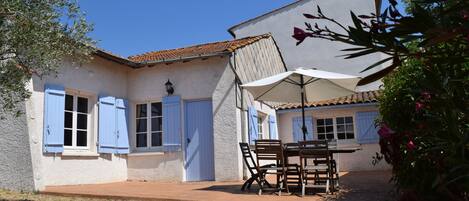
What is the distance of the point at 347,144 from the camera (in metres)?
14.5

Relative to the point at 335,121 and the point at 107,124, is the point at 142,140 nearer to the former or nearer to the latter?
the point at 107,124

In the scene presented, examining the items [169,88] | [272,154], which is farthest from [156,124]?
[272,154]

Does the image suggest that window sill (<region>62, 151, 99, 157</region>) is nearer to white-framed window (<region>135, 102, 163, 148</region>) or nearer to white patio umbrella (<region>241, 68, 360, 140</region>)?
white-framed window (<region>135, 102, 163, 148</region>)

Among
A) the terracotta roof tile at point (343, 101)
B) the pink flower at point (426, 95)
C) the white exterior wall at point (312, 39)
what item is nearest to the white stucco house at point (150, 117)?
the terracotta roof tile at point (343, 101)

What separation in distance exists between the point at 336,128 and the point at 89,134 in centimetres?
865

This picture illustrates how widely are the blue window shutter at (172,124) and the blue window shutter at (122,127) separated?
1105mm

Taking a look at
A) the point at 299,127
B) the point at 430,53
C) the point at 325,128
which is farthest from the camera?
the point at 325,128

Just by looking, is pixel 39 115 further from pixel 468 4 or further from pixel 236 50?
pixel 468 4

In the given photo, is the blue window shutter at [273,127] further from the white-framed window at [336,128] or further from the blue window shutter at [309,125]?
the white-framed window at [336,128]

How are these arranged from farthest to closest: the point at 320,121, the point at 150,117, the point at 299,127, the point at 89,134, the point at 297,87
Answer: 1. the point at 320,121
2. the point at 299,127
3. the point at 150,117
4. the point at 89,134
5. the point at 297,87

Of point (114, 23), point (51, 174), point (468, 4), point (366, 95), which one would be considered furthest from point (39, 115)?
point (366, 95)

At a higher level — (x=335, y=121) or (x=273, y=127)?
(x=335, y=121)

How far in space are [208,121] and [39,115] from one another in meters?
4.05

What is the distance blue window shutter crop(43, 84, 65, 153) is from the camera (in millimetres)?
8805
